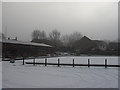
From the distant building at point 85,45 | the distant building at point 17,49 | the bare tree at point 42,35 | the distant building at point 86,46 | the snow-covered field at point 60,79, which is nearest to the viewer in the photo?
the snow-covered field at point 60,79

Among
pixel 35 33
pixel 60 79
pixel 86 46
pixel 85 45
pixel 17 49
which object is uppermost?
pixel 35 33

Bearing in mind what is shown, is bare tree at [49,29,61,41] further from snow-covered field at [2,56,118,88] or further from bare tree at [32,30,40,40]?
snow-covered field at [2,56,118,88]

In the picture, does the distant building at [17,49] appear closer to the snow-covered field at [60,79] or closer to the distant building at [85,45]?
the snow-covered field at [60,79]

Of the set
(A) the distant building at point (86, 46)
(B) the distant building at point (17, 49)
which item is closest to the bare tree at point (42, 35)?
(A) the distant building at point (86, 46)

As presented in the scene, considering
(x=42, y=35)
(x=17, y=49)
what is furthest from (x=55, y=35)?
(x=17, y=49)

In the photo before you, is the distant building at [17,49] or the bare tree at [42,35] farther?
the bare tree at [42,35]

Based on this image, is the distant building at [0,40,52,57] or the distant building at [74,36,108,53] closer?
the distant building at [0,40,52,57]

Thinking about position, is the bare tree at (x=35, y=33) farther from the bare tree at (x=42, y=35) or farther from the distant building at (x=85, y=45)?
the distant building at (x=85, y=45)

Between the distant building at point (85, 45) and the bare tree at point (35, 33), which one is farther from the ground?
the bare tree at point (35, 33)

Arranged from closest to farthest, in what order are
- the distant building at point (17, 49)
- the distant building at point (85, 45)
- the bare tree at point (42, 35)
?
1. the distant building at point (17, 49)
2. the distant building at point (85, 45)
3. the bare tree at point (42, 35)

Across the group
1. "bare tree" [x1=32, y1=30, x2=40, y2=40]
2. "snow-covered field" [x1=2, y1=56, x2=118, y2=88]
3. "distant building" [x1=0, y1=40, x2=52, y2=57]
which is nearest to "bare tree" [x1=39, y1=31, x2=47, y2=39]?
"bare tree" [x1=32, y1=30, x2=40, y2=40]

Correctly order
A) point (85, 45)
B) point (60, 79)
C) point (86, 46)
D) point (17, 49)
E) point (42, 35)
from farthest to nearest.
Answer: point (42, 35), point (85, 45), point (86, 46), point (17, 49), point (60, 79)

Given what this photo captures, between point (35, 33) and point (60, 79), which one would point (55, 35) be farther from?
point (60, 79)

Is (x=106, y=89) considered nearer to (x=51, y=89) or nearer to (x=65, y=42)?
(x=51, y=89)
